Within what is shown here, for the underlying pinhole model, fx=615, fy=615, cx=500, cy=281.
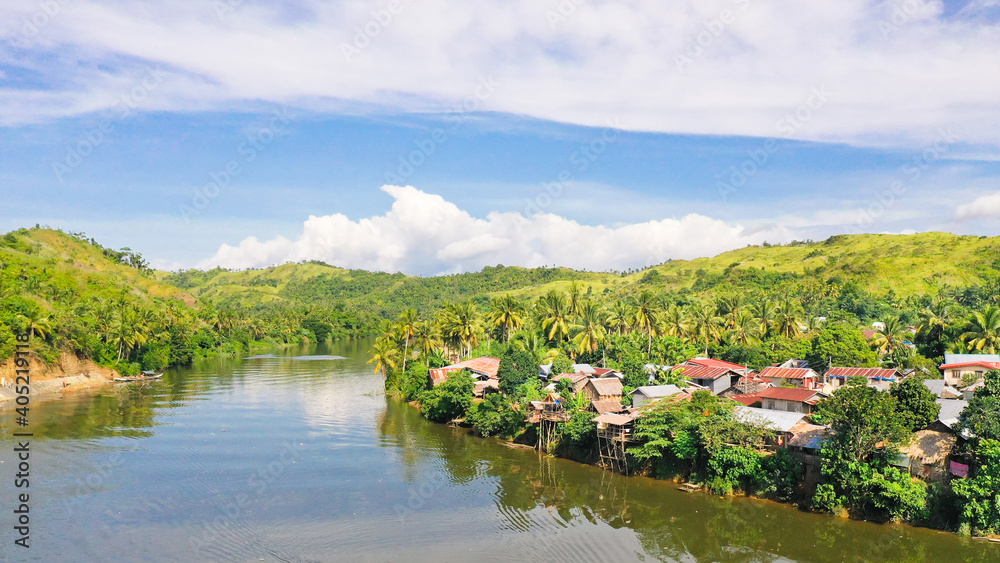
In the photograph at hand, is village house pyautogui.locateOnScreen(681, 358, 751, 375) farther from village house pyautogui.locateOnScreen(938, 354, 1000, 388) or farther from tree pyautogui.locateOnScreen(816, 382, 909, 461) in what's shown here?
tree pyautogui.locateOnScreen(816, 382, 909, 461)

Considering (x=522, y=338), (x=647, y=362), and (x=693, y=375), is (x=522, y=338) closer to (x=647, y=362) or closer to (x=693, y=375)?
(x=647, y=362)

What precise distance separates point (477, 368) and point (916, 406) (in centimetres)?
3520

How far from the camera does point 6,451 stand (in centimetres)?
3975

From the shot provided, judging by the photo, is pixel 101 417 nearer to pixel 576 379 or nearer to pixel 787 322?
pixel 576 379

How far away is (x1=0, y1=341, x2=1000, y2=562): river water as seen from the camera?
2702cm

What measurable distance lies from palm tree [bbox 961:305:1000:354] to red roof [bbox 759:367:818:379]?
590 inches

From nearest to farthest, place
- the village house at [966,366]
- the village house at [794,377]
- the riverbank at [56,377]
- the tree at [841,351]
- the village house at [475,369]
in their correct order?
the village house at [966,366] → the village house at [794,377] → the village house at [475,369] → the tree at [841,351] → the riverbank at [56,377]

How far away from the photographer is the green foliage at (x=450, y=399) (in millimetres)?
51969

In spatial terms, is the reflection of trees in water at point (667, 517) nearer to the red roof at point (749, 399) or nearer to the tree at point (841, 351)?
the red roof at point (749, 399)

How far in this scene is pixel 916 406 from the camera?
30750 mm

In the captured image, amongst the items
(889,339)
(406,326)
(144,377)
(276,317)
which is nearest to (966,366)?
(889,339)

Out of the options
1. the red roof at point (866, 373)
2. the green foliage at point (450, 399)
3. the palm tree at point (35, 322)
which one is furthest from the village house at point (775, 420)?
the palm tree at point (35, 322)

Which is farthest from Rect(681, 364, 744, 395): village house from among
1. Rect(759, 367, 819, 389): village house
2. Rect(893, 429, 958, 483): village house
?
Rect(893, 429, 958, 483): village house

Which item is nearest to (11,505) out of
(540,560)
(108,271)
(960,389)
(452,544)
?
(452,544)
